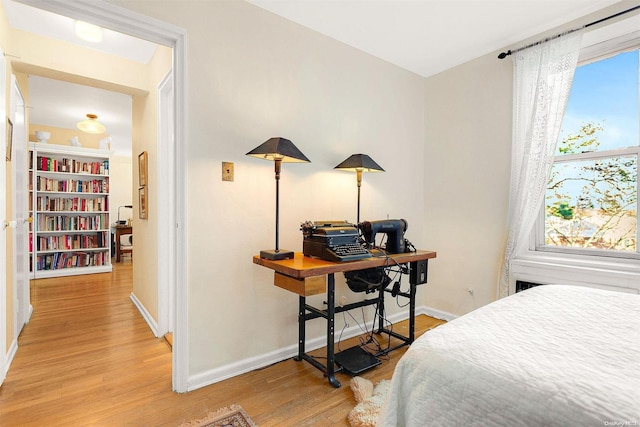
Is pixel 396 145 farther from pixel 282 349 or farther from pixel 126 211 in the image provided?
pixel 126 211

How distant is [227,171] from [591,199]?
262 cm

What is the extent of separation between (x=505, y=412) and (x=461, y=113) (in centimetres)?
284

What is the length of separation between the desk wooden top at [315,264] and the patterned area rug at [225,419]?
2.52 ft

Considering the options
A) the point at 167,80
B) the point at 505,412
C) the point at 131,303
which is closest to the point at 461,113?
the point at 167,80

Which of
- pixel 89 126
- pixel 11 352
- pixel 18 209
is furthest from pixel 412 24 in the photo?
pixel 89 126

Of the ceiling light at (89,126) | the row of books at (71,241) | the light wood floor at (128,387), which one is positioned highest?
the ceiling light at (89,126)

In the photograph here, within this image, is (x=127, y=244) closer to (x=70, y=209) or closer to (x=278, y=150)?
(x=70, y=209)

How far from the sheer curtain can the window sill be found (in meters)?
0.11

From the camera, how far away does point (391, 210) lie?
10.2 ft

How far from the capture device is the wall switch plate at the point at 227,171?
2088 millimetres

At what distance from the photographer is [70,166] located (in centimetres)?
536

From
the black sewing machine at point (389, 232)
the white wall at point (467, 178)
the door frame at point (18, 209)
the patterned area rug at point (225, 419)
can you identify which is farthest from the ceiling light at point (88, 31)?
the white wall at point (467, 178)

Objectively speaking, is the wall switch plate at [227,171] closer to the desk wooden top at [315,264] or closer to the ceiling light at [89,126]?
the desk wooden top at [315,264]

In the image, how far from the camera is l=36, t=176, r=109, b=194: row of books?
5.15 m
